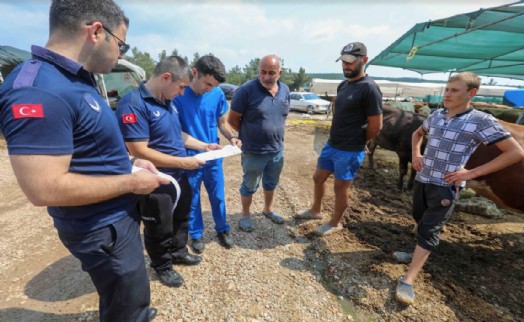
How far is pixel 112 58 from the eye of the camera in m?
1.24

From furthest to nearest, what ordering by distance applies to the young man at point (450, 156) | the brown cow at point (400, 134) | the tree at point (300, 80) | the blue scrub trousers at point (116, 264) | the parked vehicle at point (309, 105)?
1. the tree at point (300, 80)
2. the parked vehicle at point (309, 105)
3. the brown cow at point (400, 134)
4. the young man at point (450, 156)
5. the blue scrub trousers at point (116, 264)

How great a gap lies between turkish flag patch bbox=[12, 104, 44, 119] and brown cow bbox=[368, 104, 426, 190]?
563cm

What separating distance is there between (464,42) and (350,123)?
16.6 feet

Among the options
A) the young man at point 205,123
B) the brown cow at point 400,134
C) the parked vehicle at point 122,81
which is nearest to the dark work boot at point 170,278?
the young man at point 205,123

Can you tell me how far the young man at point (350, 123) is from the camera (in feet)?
9.32

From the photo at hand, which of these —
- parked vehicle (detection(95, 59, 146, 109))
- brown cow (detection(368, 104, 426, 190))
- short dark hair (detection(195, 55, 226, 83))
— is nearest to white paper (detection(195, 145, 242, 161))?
short dark hair (detection(195, 55, 226, 83))

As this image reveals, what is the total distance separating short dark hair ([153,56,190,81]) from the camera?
2.07 metres

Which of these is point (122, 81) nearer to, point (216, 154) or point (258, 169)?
point (258, 169)

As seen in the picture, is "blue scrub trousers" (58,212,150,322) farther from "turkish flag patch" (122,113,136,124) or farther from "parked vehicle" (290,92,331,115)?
"parked vehicle" (290,92,331,115)

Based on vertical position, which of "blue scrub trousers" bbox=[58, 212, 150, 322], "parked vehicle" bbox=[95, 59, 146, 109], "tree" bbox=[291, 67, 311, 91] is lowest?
"tree" bbox=[291, 67, 311, 91]

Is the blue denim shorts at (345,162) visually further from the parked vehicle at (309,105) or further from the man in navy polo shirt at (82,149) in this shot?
the parked vehicle at (309,105)

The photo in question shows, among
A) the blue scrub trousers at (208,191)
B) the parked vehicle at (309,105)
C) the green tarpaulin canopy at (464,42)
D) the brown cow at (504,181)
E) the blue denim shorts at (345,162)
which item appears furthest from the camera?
the parked vehicle at (309,105)

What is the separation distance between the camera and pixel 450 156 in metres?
2.24

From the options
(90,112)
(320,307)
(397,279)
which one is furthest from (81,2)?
(397,279)
